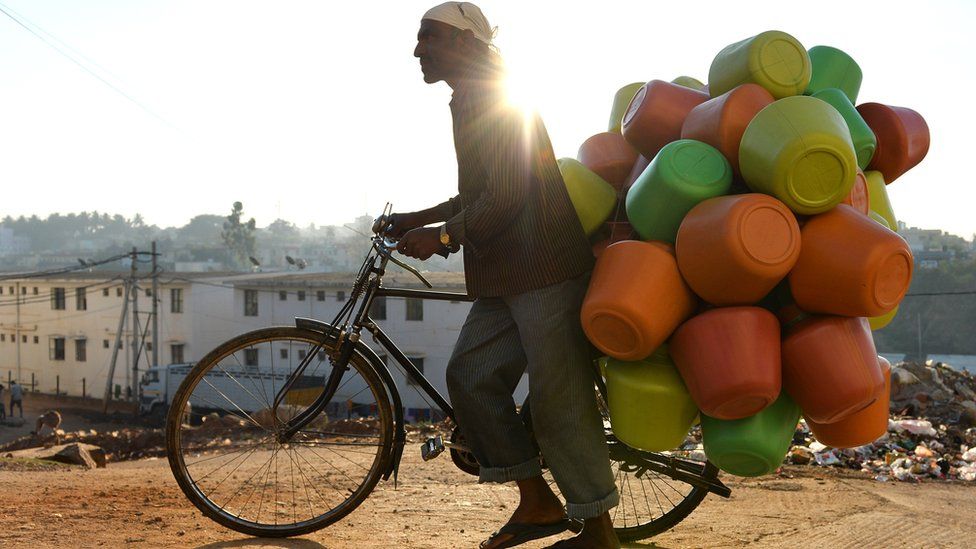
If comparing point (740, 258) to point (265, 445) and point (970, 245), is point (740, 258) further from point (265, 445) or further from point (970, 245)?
point (970, 245)

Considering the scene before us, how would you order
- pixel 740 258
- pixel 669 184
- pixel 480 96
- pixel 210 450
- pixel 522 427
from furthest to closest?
pixel 210 450 < pixel 522 427 < pixel 480 96 < pixel 669 184 < pixel 740 258

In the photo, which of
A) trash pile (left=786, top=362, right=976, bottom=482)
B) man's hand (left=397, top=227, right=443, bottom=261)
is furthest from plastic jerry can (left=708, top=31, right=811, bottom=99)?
trash pile (left=786, top=362, right=976, bottom=482)

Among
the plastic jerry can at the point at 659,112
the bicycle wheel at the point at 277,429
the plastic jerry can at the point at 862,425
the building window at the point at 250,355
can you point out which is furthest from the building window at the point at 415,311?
the plastic jerry can at the point at 862,425

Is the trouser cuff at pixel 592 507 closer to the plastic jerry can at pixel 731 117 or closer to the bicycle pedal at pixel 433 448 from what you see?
the bicycle pedal at pixel 433 448

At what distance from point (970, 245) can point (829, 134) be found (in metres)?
76.1

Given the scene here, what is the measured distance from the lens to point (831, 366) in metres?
2.23

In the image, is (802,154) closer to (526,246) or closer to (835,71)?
(835,71)

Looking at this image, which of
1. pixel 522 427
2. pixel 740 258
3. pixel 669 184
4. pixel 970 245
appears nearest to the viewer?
pixel 740 258

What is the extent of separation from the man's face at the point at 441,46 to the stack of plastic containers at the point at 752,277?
661 mm

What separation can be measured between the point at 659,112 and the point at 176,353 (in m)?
38.3

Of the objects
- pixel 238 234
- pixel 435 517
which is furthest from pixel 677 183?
pixel 238 234

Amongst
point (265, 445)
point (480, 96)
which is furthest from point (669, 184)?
point (265, 445)

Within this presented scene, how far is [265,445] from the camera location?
3312 mm

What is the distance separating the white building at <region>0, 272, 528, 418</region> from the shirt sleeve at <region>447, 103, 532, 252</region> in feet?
79.8
